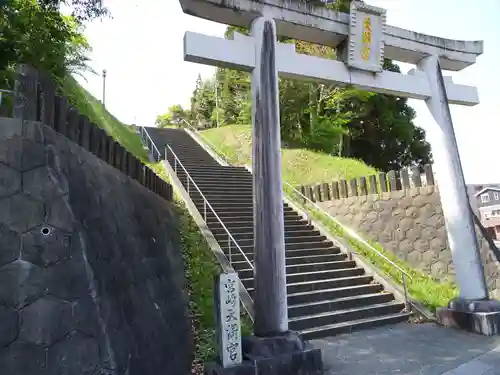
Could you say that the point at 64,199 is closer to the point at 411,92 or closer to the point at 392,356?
the point at 392,356

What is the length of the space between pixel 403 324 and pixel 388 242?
2725 mm

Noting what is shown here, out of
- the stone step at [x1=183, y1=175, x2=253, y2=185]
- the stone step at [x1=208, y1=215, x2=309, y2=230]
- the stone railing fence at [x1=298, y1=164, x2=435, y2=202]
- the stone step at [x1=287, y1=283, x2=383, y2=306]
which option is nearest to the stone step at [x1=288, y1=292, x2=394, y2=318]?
the stone step at [x1=287, y1=283, x2=383, y2=306]

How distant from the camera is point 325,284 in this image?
714 cm

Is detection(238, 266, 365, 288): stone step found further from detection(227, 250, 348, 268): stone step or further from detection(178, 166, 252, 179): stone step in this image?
detection(178, 166, 252, 179): stone step

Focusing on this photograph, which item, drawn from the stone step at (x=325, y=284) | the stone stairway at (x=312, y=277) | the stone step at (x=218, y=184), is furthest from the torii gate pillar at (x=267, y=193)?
the stone step at (x=218, y=184)

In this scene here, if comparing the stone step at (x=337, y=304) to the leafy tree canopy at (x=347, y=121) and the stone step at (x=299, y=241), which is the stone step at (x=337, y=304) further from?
the leafy tree canopy at (x=347, y=121)

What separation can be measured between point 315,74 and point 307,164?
29.6 feet

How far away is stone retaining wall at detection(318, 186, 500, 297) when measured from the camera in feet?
25.3

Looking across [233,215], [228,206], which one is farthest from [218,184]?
[233,215]

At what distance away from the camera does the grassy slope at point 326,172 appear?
294 inches

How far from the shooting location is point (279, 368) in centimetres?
404

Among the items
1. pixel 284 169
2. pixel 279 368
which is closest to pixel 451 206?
pixel 279 368

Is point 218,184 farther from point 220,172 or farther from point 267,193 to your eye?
point 267,193

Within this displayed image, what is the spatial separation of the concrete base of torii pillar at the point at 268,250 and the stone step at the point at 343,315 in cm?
158
